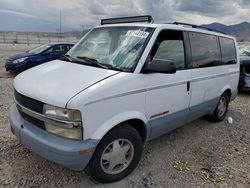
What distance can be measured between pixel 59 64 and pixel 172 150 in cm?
229

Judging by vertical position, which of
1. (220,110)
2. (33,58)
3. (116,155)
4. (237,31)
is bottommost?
(220,110)

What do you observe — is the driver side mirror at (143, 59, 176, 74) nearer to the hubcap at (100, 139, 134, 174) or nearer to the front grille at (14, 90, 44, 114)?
the hubcap at (100, 139, 134, 174)

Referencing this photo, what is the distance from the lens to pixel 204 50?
13.6ft

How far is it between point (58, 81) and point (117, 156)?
1.18 metres

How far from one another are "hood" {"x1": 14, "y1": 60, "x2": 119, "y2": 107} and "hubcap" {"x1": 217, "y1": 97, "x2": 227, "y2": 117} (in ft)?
11.0

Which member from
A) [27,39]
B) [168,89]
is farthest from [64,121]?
[27,39]

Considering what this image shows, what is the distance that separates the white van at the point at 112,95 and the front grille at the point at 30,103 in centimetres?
1

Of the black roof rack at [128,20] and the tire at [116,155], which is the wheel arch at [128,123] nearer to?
the tire at [116,155]

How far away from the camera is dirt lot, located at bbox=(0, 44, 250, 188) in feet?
9.68

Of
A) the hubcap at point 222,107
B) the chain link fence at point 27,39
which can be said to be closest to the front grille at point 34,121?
the hubcap at point 222,107

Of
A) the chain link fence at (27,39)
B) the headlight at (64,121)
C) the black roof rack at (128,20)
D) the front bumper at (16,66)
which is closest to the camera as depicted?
the headlight at (64,121)

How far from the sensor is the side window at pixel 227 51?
486 centimetres

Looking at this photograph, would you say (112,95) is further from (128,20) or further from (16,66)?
(16,66)

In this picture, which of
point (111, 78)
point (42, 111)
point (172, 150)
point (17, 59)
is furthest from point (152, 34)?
point (17, 59)
